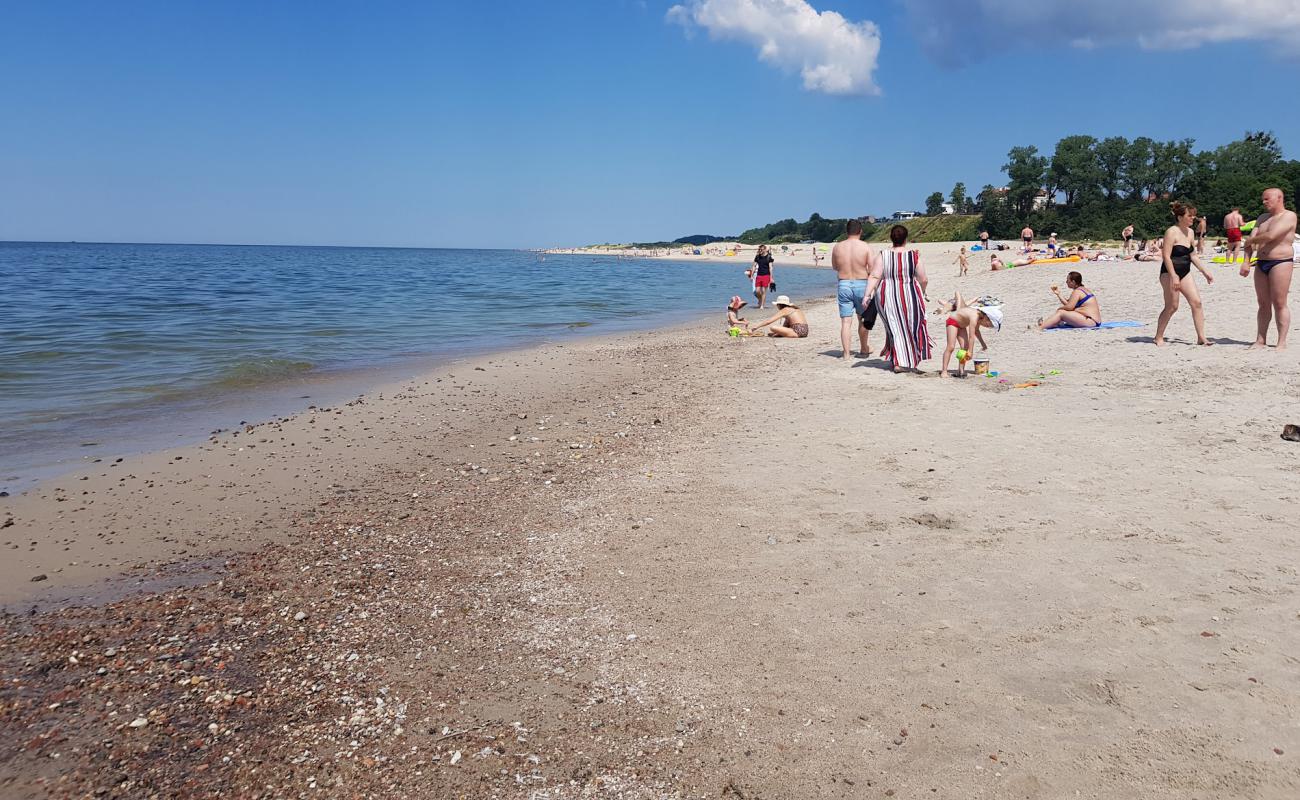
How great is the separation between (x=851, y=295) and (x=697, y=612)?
27.4 ft

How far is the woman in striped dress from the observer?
382 inches

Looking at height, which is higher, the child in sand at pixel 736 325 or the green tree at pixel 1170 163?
the green tree at pixel 1170 163

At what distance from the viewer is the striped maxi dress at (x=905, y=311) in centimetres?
970

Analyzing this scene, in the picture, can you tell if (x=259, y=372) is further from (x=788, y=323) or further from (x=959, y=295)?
(x=959, y=295)

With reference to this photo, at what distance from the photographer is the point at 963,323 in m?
9.30

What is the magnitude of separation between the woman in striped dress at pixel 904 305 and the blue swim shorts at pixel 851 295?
1.30 meters

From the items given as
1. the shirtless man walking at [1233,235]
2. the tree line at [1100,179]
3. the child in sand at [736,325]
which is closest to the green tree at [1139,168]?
the tree line at [1100,179]

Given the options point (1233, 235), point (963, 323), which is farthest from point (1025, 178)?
point (963, 323)

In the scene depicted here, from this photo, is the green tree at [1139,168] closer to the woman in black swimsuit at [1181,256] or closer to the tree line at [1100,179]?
the tree line at [1100,179]

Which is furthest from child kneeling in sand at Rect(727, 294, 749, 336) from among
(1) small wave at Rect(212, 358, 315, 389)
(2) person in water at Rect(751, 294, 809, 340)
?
(1) small wave at Rect(212, 358, 315, 389)

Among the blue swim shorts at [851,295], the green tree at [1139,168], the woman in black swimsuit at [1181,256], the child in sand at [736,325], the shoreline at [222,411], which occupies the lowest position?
the shoreline at [222,411]

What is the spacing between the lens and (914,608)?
3855mm

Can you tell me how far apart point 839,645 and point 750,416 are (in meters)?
4.54

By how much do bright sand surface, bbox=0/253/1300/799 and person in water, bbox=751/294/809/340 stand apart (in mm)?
7625
